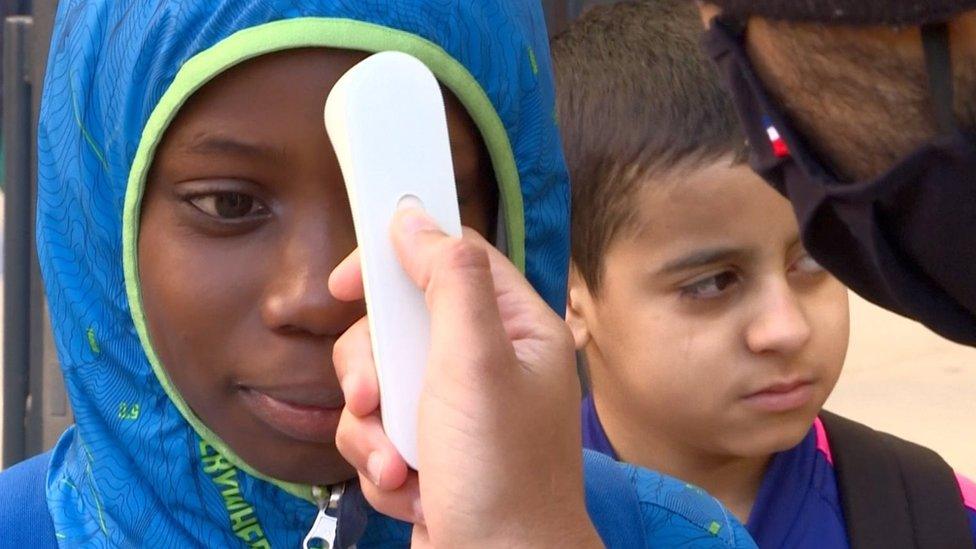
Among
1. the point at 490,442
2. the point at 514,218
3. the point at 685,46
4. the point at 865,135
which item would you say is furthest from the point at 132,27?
the point at 685,46

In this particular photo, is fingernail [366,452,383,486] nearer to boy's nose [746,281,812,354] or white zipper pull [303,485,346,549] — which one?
white zipper pull [303,485,346,549]

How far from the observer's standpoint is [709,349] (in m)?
2.79

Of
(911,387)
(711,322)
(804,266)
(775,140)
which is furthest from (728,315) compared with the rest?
(911,387)

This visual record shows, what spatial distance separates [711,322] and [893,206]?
1.17 metres

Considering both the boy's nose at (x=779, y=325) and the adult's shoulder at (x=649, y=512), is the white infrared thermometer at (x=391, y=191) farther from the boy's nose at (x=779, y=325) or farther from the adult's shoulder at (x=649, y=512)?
the boy's nose at (x=779, y=325)

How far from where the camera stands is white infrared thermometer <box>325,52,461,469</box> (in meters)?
1.55

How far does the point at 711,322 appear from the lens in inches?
110

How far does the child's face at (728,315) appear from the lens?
2.77m

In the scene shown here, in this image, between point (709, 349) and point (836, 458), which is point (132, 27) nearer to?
point (709, 349)

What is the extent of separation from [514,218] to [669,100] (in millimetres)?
1082

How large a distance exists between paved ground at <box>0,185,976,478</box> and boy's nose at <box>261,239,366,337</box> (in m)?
4.59

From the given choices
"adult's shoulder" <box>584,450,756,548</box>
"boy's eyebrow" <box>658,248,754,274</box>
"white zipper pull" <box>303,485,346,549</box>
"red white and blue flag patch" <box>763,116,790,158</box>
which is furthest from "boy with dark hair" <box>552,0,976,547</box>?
"white zipper pull" <box>303,485,346,549</box>

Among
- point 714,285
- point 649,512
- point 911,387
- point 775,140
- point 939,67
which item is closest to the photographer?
point 939,67

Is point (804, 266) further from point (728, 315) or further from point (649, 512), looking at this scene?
point (649, 512)
